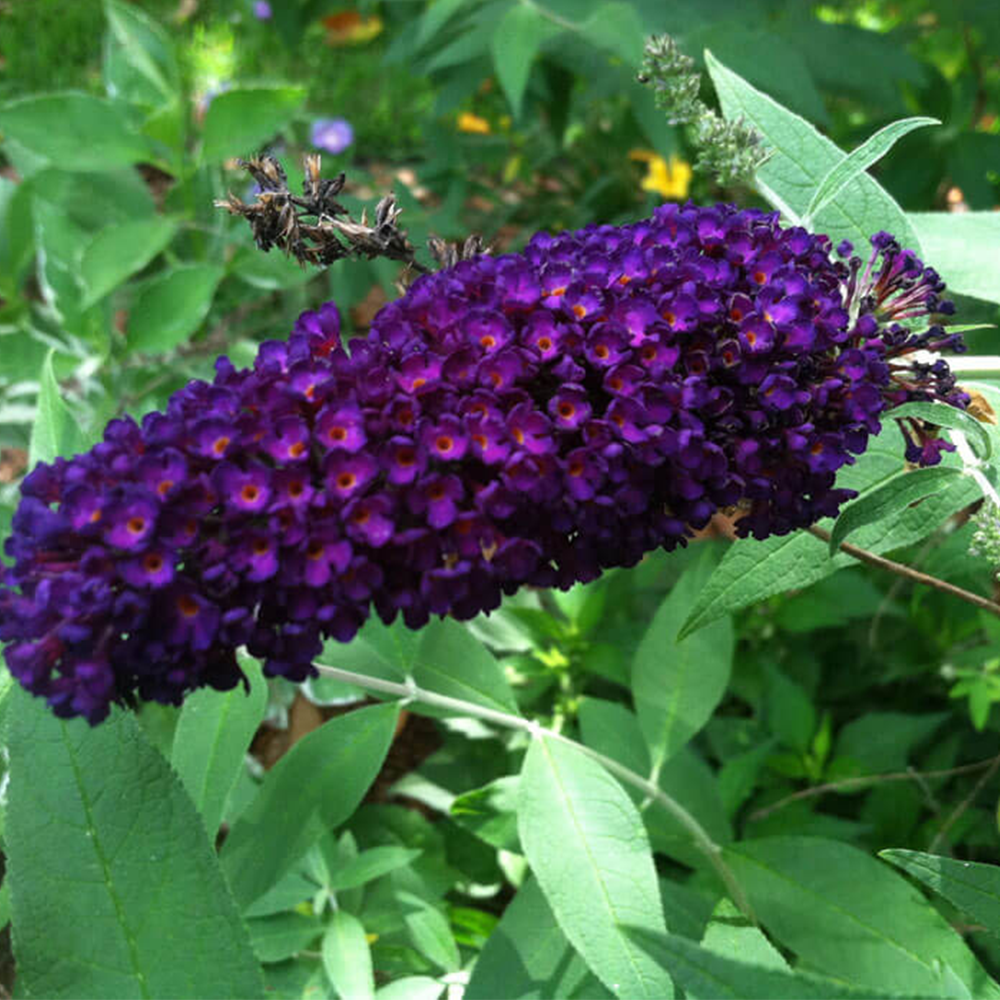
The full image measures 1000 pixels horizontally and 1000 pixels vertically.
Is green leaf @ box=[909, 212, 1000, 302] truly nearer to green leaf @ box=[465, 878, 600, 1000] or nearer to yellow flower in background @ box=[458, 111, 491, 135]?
green leaf @ box=[465, 878, 600, 1000]

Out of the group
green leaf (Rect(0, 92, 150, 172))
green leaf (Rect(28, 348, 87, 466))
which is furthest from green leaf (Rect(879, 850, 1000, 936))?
green leaf (Rect(0, 92, 150, 172))

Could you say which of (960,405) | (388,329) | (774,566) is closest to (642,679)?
(774,566)

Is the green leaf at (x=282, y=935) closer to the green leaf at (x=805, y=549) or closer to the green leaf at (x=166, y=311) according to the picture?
the green leaf at (x=805, y=549)

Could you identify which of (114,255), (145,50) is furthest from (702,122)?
(145,50)

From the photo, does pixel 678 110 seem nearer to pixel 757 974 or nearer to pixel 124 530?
pixel 124 530

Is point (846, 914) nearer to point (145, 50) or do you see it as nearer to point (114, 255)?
point (114, 255)

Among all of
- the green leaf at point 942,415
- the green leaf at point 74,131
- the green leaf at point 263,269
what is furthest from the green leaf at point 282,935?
the green leaf at point 74,131

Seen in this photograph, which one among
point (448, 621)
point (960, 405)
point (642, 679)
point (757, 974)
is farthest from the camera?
point (642, 679)
